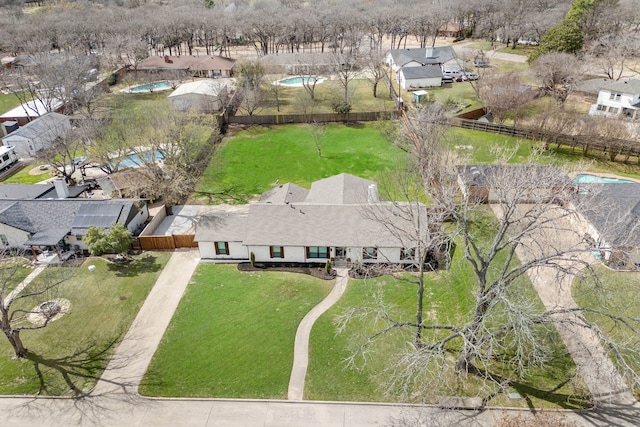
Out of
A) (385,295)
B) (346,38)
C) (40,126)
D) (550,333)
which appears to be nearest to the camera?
(550,333)

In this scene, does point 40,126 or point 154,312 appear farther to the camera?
point 40,126

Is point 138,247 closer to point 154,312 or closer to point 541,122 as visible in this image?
point 154,312

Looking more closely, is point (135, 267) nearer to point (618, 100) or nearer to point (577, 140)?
point (577, 140)

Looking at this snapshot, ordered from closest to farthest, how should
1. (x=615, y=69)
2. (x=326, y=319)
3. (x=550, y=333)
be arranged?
(x=550, y=333) → (x=326, y=319) → (x=615, y=69)

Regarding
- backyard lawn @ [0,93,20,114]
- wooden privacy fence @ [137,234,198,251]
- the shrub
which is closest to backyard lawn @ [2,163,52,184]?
wooden privacy fence @ [137,234,198,251]

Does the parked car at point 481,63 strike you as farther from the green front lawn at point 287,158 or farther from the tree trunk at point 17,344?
the tree trunk at point 17,344

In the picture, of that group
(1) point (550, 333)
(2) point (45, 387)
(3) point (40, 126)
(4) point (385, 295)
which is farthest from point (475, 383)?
(3) point (40, 126)

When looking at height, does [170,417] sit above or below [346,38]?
below
